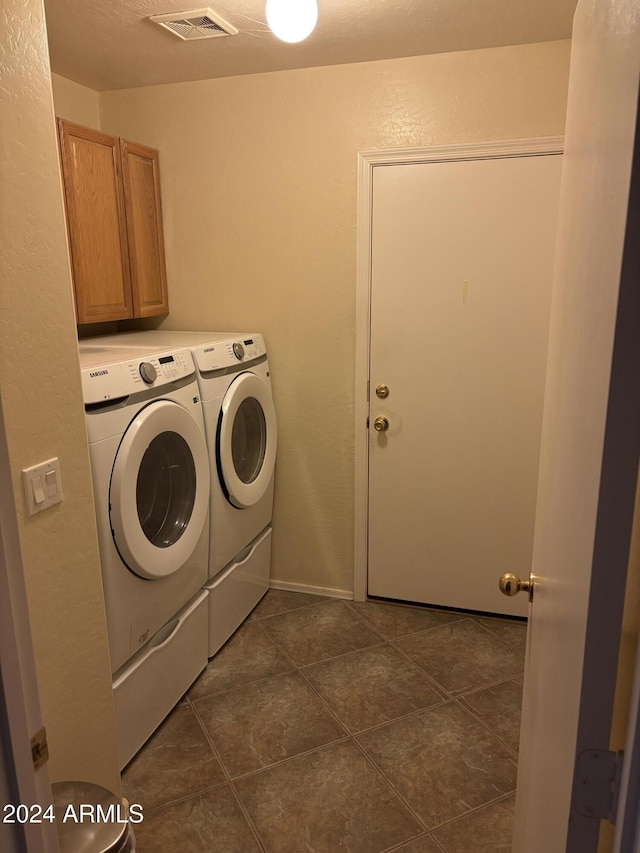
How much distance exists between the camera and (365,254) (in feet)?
8.63

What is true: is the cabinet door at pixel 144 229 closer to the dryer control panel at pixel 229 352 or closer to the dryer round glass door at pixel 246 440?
the dryer control panel at pixel 229 352

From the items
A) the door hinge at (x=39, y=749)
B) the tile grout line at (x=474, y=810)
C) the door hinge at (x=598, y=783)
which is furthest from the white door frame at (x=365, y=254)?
the door hinge at (x=598, y=783)

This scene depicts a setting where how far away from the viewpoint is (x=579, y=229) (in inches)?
32.2

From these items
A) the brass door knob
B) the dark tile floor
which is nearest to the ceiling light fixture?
the brass door knob

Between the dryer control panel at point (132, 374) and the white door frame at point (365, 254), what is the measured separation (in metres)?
0.86

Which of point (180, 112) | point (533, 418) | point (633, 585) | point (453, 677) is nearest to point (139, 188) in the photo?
point (180, 112)

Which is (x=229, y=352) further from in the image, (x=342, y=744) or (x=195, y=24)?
(x=342, y=744)

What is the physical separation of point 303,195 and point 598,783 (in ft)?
8.22

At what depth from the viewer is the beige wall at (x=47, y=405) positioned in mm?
1237

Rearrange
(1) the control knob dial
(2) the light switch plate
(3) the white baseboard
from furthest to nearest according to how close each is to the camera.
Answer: (3) the white baseboard, (1) the control knob dial, (2) the light switch plate

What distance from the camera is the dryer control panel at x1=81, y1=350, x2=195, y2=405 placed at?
168 cm

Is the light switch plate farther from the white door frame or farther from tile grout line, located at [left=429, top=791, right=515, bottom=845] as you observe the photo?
the white door frame

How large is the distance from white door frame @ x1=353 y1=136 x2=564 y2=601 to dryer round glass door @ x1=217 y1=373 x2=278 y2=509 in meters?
0.41

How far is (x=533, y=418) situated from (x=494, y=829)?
1.51 meters
